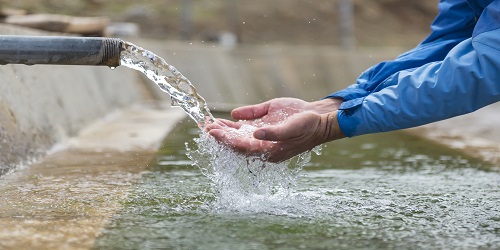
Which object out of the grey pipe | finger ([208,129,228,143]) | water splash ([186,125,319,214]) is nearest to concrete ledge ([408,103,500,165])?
water splash ([186,125,319,214])

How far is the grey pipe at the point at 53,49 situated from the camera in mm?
3121

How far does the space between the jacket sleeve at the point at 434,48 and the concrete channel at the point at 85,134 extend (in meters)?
1.02

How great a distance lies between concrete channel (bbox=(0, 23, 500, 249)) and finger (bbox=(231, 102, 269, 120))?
537mm

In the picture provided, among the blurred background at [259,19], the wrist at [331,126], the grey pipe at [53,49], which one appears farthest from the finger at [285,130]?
the blurred background at [259,19]

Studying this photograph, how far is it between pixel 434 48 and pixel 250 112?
2.72 ft

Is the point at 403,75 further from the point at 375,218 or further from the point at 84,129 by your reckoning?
the point at 84,129

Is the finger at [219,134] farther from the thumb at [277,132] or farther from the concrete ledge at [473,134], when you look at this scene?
the concrete ledge at [473,134]

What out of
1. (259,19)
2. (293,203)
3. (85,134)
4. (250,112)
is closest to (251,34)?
(259,19)

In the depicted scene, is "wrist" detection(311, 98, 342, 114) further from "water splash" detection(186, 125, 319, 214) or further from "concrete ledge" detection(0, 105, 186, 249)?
"concrete ledge" detection(0, 105, 186, 249)

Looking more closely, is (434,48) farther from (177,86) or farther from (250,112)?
(177,86)

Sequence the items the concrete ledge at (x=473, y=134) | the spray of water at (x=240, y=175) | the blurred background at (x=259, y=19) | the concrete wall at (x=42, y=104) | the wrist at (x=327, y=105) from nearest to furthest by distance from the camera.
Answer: the spray of water at (x=240, y=175) < the wrist at (x=327, y=105) < the concrete wall at (x=42, y=104) < the concrete ledge at (x=473, y=134) < the blurred background at (x=259, y=19)

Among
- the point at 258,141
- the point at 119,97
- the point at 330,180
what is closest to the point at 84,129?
the point at 119,97

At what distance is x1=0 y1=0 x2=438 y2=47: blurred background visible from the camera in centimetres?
1288

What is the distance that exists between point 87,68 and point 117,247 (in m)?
4.26
